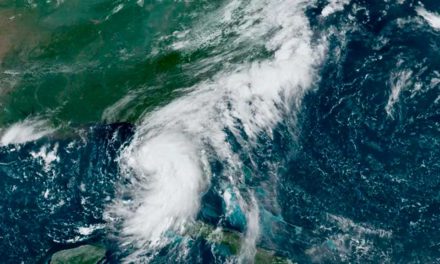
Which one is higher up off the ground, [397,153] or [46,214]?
[46,214]

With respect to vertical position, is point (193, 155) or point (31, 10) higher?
point (31, 10)

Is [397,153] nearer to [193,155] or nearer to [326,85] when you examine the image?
[326,85]

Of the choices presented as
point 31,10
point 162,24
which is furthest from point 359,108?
point 31,10

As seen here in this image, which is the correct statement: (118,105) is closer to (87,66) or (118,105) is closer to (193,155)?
(87,66)

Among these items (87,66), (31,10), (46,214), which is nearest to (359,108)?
(87,66)

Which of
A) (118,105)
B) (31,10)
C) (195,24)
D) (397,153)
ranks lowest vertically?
(397,153)

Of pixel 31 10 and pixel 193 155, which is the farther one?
pixel 31 10
